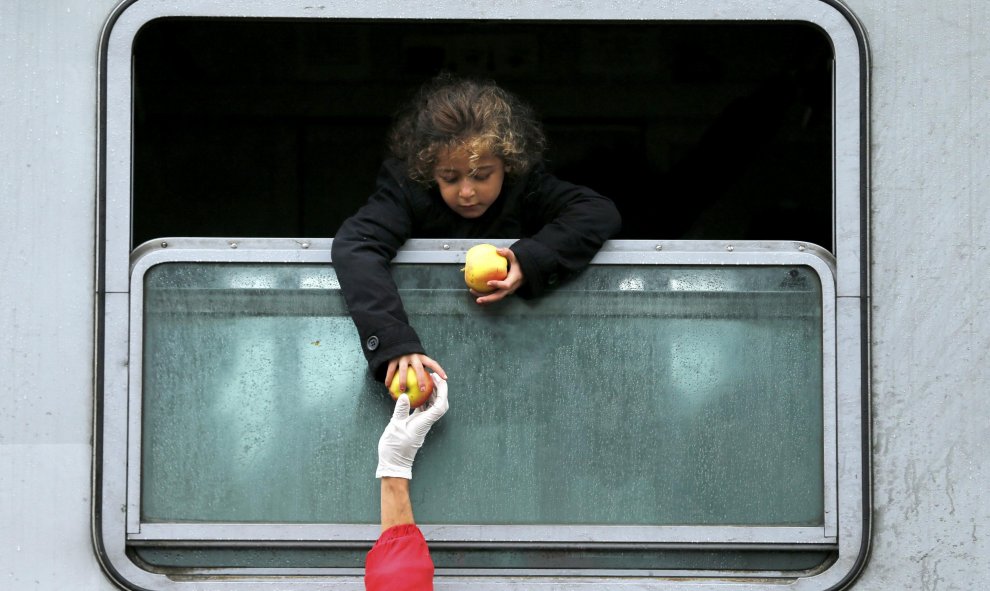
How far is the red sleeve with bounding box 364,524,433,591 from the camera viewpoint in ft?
5.26

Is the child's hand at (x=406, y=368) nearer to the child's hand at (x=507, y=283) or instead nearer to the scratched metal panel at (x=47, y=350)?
the child's hand at (x=507, y=283)

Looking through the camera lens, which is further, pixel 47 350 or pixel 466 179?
pixel 466 179

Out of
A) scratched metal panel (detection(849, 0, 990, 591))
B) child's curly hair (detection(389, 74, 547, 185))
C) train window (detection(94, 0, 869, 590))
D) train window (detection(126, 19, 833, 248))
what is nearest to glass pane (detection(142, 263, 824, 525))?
train window (detection(94, 0, 869, 590))

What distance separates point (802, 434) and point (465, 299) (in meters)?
0.57

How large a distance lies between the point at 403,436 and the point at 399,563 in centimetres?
19

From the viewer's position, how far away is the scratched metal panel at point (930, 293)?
1693mm

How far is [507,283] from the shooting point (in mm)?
1677

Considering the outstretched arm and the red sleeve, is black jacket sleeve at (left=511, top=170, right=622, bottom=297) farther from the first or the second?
the red sleeve

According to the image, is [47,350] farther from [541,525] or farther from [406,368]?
[541,525]

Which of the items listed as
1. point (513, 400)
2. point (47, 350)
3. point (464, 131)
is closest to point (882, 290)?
point (513, 400)

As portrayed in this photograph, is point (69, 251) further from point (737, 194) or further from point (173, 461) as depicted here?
point (737, 194)

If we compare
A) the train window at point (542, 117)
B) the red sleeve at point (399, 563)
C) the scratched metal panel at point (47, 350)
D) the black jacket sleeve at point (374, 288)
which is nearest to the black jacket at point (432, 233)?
the black jacket sleeve at point (374, 288)

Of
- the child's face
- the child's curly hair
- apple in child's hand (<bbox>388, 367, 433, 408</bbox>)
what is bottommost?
apple in child's hand (<bbox>388, 367, 433, 408</bbox>)

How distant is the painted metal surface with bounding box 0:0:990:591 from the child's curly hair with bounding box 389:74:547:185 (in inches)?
7.4
